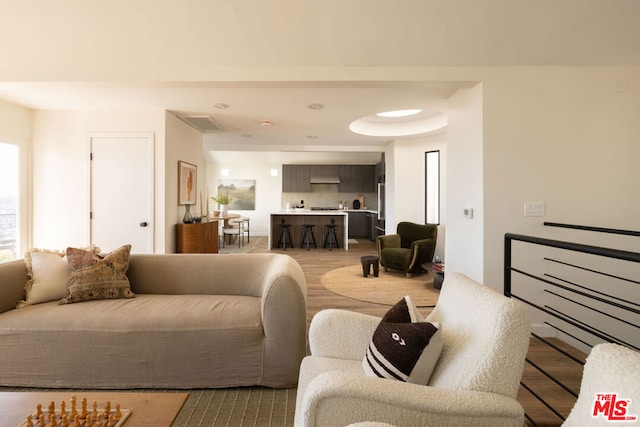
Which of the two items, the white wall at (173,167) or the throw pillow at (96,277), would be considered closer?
the throw pillow at (96,277)

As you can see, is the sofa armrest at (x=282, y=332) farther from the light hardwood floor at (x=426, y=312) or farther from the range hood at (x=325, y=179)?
the range hood at (x=325, y=179)

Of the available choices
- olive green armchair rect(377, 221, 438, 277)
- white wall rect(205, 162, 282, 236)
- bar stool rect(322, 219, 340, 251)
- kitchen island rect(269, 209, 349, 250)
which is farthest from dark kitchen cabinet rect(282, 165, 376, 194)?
olive green armchair rect(377, 221, 438, 277)

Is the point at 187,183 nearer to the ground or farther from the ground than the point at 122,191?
farther from the ground

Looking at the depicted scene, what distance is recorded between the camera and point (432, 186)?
20.5 feet

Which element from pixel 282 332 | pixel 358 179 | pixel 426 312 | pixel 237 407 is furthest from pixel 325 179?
pixel 237 407

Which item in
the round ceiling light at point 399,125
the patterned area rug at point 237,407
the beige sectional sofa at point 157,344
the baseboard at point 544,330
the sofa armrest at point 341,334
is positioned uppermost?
the round ceiling light at point 399,125

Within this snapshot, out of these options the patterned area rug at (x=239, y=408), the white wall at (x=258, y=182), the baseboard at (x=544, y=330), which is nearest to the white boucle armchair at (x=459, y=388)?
the patterned area rug at (x=239, y=408)

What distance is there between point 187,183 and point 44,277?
9.00 feet

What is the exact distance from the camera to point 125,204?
14.0 feet

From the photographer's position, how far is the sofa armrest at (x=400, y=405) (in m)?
0.95

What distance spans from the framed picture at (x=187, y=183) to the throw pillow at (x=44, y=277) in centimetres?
228

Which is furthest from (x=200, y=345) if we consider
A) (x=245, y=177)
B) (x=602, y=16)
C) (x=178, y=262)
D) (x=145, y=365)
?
(x=245, y=177)

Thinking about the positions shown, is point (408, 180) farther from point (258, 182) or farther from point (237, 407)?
point (258, 182)

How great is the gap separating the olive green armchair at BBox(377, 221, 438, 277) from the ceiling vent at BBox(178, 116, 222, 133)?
3.29 m
